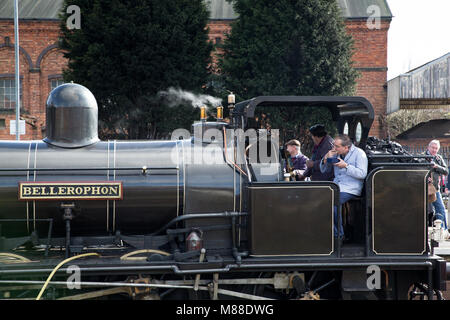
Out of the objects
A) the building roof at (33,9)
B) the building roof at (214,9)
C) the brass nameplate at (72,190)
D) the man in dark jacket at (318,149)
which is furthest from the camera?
the building roof at (33,9)

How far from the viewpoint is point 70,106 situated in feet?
15.9

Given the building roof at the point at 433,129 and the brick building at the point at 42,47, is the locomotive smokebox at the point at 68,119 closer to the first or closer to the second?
the building roof at the point at 433,129

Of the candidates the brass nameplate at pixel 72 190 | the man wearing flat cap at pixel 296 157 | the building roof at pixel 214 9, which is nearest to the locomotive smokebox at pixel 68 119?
the brass nameplate at pixel 72 190

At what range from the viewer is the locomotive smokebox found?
4.84 meters

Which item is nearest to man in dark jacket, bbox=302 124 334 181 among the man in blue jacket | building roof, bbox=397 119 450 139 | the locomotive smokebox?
the man in blue jacket

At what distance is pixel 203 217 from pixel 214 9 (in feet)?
68.0

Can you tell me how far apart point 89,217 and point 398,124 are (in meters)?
22.4

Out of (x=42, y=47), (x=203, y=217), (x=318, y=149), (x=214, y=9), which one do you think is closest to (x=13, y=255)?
(x=203, y=217)

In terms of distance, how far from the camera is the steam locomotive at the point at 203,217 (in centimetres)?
450

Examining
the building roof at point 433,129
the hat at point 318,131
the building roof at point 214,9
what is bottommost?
the hat at point 318,131

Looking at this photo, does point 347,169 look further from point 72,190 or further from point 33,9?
point 33,9

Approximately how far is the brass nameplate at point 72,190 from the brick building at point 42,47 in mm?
18583

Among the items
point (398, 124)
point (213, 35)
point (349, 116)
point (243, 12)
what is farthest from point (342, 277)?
point (398, 124)

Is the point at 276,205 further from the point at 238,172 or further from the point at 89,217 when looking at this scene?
the point at 89,217
